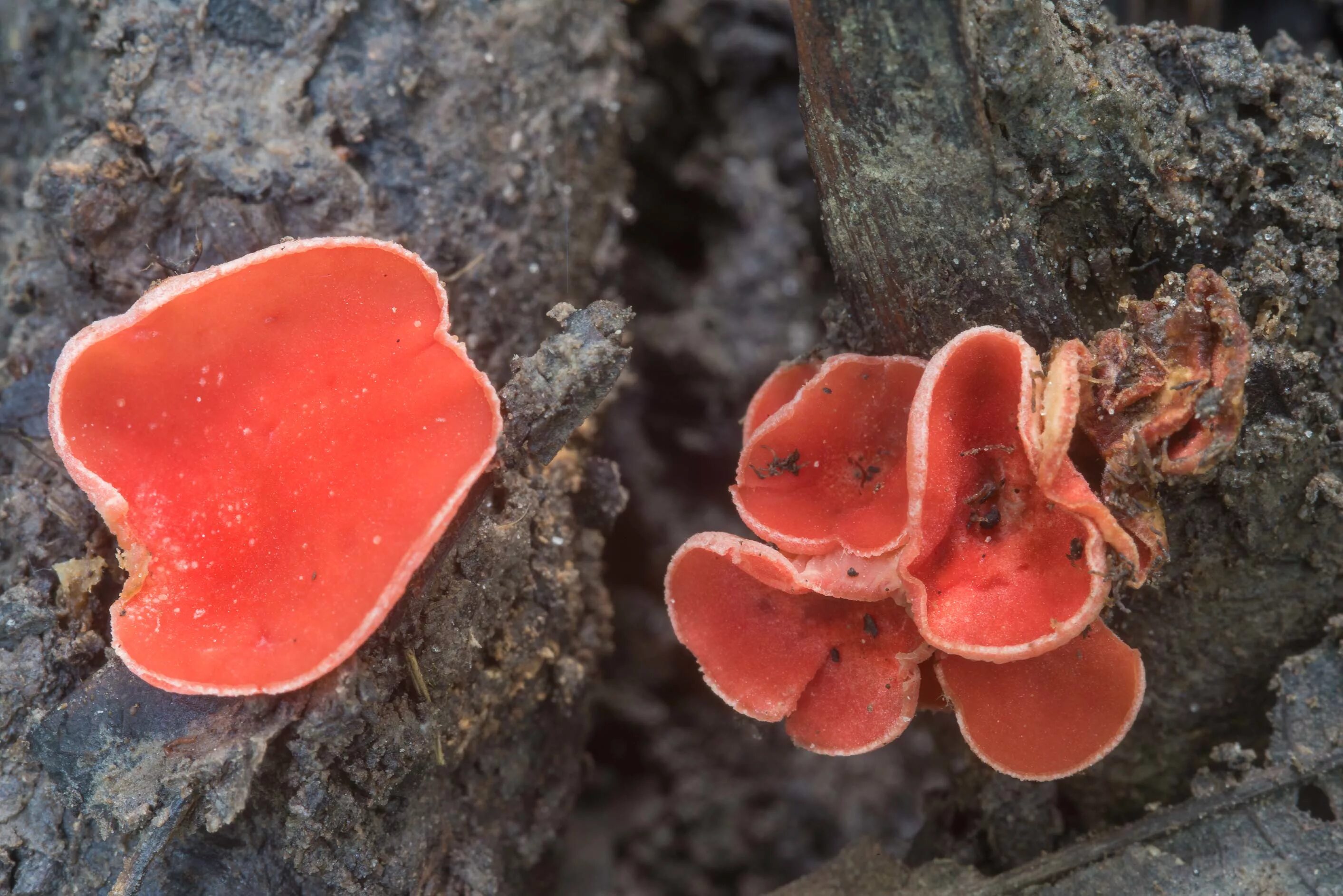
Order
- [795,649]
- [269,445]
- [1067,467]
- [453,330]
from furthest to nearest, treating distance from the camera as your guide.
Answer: [453,330] < [795,649] < [269,445] < [1067,467]

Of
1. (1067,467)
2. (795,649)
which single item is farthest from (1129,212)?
(795,649)

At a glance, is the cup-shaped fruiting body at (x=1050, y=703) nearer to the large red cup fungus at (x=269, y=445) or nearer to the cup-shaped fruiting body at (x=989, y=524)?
the cup-shaped fruiting body at (x=989, y=524)

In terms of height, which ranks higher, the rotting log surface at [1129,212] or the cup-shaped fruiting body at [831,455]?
the rotting log surface at [1129,212]

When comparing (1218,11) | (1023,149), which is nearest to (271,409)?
(1023,149)

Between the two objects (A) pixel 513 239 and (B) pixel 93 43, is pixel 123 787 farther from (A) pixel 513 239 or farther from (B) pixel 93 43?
(B) pixel 93 43

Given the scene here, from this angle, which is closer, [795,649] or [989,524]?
[989,524]

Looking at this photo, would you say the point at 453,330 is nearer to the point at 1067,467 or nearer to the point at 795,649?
the point at 795,649

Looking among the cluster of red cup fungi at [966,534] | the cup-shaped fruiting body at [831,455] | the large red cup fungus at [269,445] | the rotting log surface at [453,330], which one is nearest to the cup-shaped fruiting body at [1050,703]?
the cluster of red cup fungi at [966,534]
